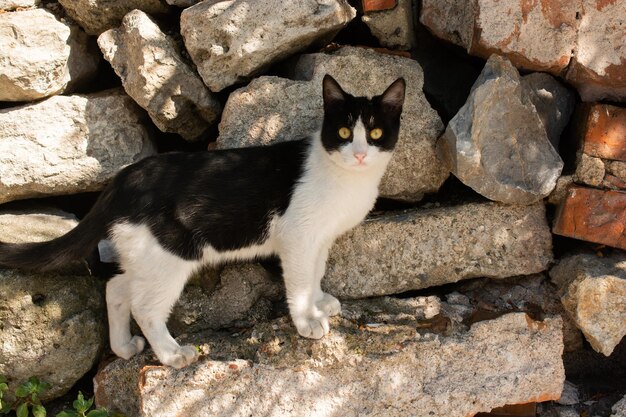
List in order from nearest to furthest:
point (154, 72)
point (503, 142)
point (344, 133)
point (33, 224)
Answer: point (344, 133)
point (503, 142)
point (154, 72)
point (33, 224)

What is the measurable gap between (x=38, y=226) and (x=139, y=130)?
2.62ft

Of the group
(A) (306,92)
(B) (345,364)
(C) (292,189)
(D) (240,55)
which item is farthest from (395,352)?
(D) (240,55)

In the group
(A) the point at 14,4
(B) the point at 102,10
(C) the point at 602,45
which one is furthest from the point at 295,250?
(A) the point at 14,4

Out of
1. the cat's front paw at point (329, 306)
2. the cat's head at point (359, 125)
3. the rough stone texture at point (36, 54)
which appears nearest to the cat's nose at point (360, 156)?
the cat's head at point (359, 125)

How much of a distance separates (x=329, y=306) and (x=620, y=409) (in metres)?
1.60

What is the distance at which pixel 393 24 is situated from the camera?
367 centimetres

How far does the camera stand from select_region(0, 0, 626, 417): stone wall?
3117 mm

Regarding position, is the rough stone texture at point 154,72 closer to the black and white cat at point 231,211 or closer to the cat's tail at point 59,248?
the black and white cat at point 231,211

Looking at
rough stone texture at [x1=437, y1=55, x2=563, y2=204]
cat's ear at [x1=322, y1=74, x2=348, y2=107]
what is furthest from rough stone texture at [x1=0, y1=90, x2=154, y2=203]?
rough stone texture at [x1=437, y1=55, x2=563, y2=204]

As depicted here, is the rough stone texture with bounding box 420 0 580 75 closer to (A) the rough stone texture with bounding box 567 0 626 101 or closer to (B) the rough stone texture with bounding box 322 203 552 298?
(A) the rough stone texture with bounding box 567 0 626 101

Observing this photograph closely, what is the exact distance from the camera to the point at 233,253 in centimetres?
333

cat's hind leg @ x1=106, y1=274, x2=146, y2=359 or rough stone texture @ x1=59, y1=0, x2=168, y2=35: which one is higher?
rough stone texture @ x1=59, y1=0, x2=168, y2=35

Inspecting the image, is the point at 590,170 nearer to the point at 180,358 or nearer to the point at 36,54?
the point at 180,358

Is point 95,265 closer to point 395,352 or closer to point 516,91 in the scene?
point 395,352
